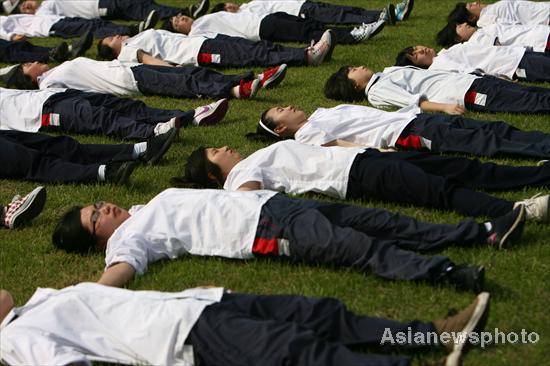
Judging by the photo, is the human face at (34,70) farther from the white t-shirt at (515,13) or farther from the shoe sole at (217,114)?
the white t-shirt at (515,13)

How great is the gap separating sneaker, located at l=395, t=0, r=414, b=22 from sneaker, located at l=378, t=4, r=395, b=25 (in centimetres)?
10

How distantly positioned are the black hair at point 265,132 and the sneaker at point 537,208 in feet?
7.96

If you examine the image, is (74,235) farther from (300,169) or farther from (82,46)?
(82,46)

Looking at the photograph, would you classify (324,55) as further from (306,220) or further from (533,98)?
(306,220)

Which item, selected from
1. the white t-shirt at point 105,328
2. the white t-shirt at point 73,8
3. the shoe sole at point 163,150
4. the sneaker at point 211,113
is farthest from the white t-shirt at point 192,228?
the white t-shirt at point 73,8

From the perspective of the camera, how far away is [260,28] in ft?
36.4

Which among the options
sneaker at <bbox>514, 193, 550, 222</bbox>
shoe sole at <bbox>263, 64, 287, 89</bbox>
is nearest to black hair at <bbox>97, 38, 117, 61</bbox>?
shoe sole at <bbox>263, 64, 287, 89</bbox>

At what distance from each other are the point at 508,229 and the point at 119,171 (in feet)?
9.97

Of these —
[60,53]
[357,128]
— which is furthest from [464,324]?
[60,53]

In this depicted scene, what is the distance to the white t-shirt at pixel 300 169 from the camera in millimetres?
6148

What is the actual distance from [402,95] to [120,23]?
6.65 metres

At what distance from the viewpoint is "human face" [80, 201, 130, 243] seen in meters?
5.62

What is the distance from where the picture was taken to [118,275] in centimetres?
512

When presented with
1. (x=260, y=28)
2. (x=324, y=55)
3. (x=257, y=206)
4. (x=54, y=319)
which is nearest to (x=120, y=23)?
(x=260, y=28)
